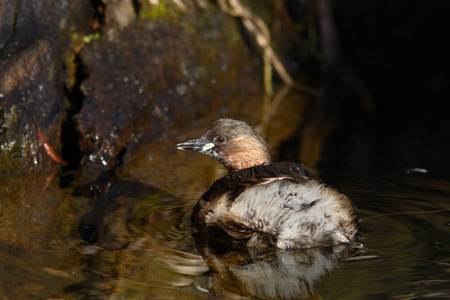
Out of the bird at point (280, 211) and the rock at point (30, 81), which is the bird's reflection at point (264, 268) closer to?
the bird at point (280, 211)

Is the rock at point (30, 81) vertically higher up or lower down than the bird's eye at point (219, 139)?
higher up

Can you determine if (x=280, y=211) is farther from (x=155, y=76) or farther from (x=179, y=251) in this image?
(x=155, y=76)

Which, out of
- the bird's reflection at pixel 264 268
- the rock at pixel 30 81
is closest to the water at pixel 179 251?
the bird's reflection at pixel 264 268

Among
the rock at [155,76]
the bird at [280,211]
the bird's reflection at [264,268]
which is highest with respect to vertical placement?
the rock at [155,76]

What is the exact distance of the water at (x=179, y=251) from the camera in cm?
318

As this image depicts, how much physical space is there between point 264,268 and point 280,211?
361 millimetres

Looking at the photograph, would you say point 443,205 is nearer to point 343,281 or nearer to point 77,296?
point 343,281

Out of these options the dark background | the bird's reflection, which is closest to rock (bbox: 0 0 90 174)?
the bird's reflection

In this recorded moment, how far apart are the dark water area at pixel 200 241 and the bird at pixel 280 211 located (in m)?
0.09

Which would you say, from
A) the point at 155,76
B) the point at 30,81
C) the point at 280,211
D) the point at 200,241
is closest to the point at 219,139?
the point at 200,241

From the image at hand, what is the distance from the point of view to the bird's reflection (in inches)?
126

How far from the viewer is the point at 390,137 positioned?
642 centimetres

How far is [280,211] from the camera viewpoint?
3.69 m

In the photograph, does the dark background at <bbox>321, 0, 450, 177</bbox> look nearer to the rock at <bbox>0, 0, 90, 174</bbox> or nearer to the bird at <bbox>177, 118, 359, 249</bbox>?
the bird at <bbox>177, 118, 359, 249</bbox>
